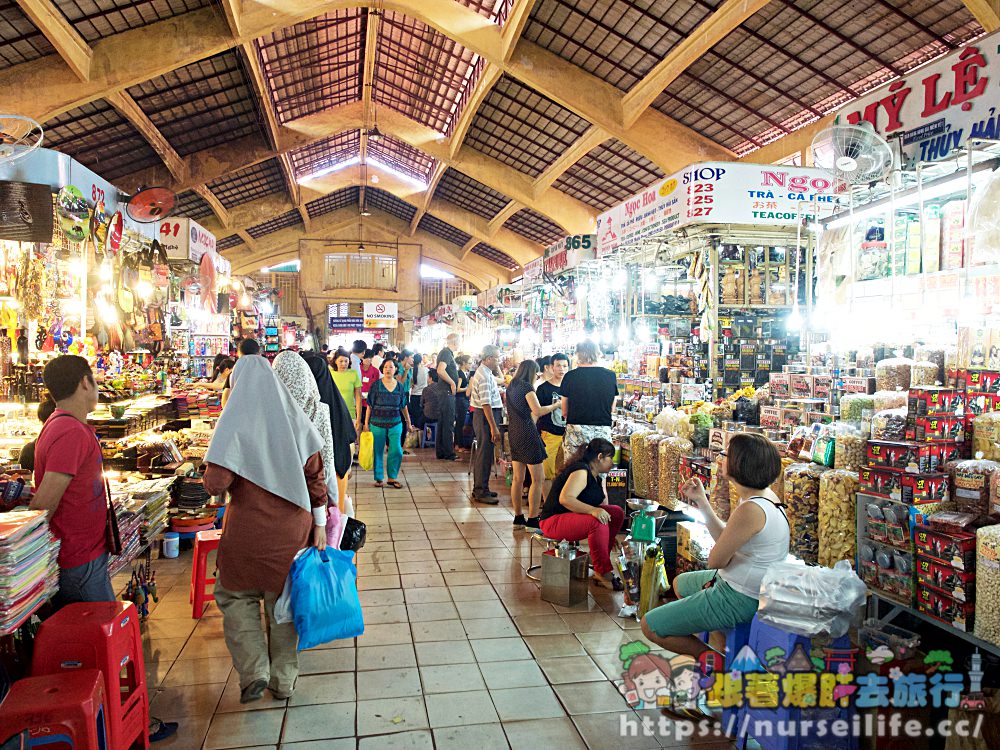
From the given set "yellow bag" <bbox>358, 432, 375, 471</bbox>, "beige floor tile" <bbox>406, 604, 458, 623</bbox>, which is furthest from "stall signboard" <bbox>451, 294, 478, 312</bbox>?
"beige floor tile" <bbox>406, 604, 458, 623</bbox>

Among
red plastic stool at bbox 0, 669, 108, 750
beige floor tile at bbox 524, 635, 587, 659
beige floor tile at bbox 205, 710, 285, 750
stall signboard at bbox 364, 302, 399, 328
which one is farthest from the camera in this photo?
stall signboard at bbox 364, 302, 399, 328

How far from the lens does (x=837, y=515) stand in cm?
311

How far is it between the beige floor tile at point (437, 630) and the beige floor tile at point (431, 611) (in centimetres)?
5

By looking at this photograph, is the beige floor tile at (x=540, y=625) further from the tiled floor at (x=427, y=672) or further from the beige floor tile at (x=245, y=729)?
the beige floor tile at (x=245, y=729)

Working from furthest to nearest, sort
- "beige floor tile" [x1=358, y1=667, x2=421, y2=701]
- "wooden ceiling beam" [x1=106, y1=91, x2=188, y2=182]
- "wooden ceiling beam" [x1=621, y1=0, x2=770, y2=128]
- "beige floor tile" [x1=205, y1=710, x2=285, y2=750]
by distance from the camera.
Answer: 1. "wooden ceiling beam" [x1=106, y1=91, x2=188, y2=182]
2. "wooden ceiling beam" [x1=621, y1=0, x2=770, y2=128]
3. "beige floor tile" [x1=358, y1=667, x2=421, y2=701]
4. "beige floor tile" [x1=205, y1=710, x2=285, y2=750]

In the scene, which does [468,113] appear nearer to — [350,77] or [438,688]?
[350,77]

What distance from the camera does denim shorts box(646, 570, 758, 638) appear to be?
2.46 meters

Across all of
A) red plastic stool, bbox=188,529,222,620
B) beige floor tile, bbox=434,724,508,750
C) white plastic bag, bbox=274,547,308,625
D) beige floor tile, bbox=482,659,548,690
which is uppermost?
white plastic bag, bbox=274,547,308,625

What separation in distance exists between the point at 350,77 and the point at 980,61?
13.0 meters

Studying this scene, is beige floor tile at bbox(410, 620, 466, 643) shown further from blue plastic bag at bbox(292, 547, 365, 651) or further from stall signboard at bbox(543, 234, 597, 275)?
stall signboard at bbox(543, 234, 597, 275)

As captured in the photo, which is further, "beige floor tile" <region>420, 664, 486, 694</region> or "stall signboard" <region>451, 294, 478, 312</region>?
"stall signboard" <region>451, 294, 478, 312</region>

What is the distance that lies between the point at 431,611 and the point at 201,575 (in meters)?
1.23

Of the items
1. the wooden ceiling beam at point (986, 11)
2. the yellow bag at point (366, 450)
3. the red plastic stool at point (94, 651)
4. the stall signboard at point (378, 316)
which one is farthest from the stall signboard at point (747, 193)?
the stall signboard at point (378, 316)

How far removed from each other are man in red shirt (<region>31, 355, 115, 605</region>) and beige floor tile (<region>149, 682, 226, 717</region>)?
511 millimetres
